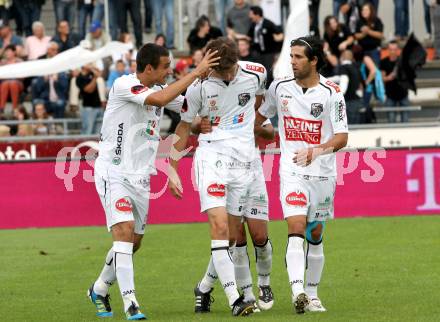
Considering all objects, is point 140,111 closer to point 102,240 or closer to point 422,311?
point 422,311

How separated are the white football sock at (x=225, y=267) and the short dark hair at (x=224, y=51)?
1.56 m

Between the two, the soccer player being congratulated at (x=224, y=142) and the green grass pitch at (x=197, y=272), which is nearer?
the soccer player being congratulated at (x=224, y=142)

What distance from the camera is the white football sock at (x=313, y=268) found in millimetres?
11164

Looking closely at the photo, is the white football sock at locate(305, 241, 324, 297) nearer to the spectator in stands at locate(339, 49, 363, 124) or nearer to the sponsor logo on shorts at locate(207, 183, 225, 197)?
the sponsor logo on shorts at locate(207, 183, 225, 197)

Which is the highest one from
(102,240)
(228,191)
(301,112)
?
(301,112)

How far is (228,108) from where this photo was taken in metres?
11.0

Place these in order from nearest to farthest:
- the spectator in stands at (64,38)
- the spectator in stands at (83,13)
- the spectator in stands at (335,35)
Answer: the spectator in stands at (335,35) → the spectator in stands at (64,38) → the spectator in stands at (83,13)

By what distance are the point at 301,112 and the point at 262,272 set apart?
5.17ft

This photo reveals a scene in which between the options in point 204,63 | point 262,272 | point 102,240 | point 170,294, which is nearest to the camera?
point 204,63

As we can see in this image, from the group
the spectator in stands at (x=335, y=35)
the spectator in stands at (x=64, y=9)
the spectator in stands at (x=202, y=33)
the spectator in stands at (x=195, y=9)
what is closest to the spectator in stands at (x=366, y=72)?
the spectator in stands at (x=335, y=35)

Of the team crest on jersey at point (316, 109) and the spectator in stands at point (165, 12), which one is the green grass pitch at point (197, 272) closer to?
the team crest on jersey at point (316, 109)

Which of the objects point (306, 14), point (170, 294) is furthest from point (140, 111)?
point (306, 14)

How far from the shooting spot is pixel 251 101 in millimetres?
11141

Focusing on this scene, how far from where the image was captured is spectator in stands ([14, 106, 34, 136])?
24844mm
